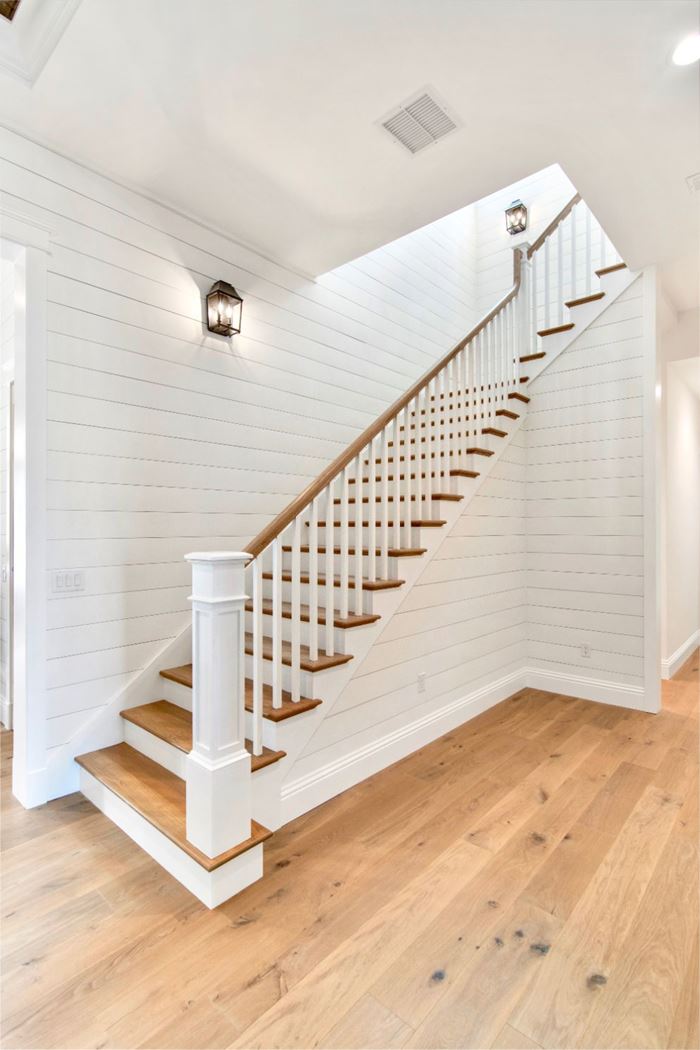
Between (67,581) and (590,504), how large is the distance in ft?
11.5

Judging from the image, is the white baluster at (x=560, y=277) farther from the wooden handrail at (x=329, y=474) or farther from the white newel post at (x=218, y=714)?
the white newel post at (x=218, y=714)

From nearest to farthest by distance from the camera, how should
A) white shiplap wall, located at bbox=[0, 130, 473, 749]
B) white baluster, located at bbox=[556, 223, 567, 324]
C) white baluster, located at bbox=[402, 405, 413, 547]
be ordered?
white shiplap wall, located at bbox=[0, 130, 473, 749]
white baluster, located at bbox=[402, 405, 413, 547]
white baluster, located at bbox=[556, 223, 567, 324]

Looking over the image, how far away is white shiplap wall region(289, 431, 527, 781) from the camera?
259cm

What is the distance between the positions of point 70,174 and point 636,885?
3.85m

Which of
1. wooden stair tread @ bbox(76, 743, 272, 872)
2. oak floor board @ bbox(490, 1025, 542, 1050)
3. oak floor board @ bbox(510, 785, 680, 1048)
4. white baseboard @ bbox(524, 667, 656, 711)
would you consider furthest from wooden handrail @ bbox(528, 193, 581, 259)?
oak floor board @ bbox(490, 1025, 542, 1050)

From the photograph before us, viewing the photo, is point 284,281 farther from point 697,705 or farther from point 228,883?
point 697,705

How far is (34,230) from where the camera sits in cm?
233

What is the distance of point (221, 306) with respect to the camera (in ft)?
9.59

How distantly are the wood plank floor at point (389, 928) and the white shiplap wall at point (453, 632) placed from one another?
333 millimetres

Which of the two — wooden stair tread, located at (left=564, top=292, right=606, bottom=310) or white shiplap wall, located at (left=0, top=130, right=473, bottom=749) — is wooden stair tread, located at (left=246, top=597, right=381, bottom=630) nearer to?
white shiplap wall, located at (left=0, top=130, right=473, bottom=749)

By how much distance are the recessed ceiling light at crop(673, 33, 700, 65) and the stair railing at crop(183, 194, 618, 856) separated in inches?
63.6

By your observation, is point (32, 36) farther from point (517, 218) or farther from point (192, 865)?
point (517, 218)

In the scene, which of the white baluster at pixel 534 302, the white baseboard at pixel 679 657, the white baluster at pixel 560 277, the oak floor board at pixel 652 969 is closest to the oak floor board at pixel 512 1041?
the oak floor board at pixel 652 969

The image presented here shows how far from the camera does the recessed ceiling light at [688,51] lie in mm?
1819
